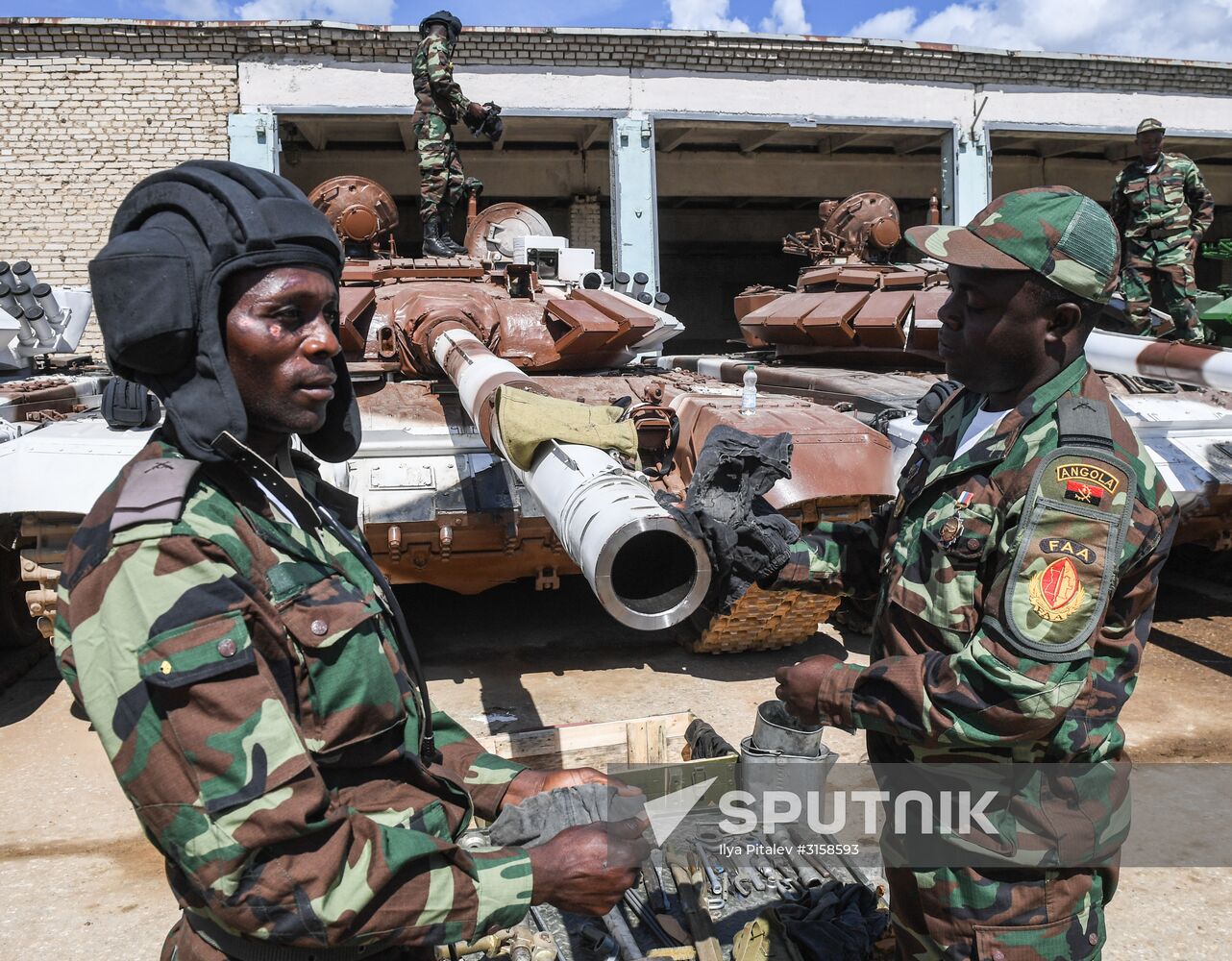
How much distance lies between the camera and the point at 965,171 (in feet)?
52.2

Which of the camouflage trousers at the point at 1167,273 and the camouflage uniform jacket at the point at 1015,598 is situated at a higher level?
the camouflage trousers at the point at 1167,273

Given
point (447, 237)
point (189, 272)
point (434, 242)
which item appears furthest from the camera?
point (447, 237)

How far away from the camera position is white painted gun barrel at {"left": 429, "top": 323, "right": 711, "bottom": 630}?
267cm

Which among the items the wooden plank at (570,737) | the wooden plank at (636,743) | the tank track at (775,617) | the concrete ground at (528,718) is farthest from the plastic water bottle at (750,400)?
the wooden plank at (636,743)

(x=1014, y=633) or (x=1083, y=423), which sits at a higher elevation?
(x=1083, y=423)

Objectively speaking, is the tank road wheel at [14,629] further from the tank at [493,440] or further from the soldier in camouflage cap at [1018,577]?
the soldier in camouflage cap at [1018,577]

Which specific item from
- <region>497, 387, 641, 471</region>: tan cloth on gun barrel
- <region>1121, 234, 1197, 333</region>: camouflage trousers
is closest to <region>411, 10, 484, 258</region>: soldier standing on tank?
<region>497, 387, 641, 471</region>: tan cloth on gun barrel

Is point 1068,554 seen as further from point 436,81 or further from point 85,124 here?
point 85,124

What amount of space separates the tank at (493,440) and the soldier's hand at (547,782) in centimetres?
116

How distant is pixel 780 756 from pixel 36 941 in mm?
2568

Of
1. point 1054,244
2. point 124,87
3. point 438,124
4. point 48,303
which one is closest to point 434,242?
point 438,124

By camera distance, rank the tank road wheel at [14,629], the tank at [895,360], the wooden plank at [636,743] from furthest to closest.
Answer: the tank road wheel at [14,629] → the tank at [895,360] → the wooden plank at [636,743]

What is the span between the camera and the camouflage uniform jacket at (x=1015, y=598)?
1854 millimetres

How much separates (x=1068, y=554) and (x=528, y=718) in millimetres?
3887
